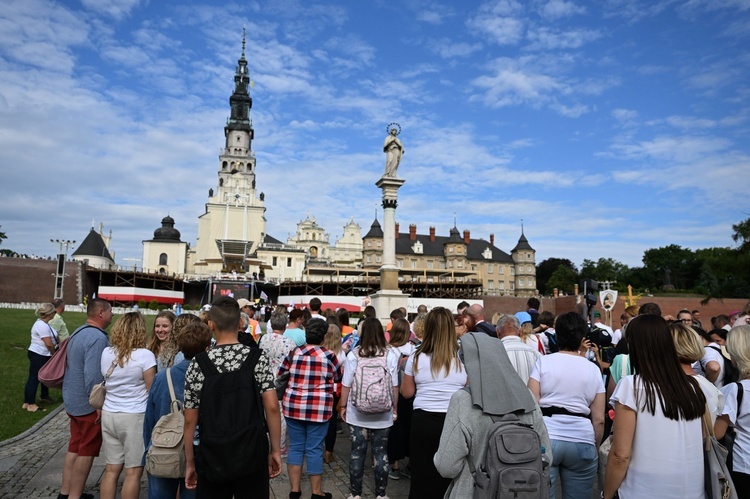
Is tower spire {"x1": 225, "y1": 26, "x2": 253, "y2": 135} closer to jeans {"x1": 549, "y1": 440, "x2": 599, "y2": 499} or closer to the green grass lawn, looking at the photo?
the green grass lawn

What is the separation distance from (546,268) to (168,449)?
10561 centimetres

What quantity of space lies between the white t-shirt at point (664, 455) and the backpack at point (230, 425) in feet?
8.16

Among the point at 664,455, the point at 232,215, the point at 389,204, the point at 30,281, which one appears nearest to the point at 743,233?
the point at 389,204

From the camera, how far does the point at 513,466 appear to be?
303 cm

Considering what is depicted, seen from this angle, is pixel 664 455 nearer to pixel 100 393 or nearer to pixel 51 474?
pixel 100 393

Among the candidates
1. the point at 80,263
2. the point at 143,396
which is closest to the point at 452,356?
the point at 143,396

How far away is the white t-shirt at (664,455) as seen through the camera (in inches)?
124

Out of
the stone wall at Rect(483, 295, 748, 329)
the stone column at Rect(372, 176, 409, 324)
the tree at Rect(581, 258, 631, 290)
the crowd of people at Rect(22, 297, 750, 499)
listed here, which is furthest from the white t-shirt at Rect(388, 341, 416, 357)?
the tree at Rect(581, 258, 631, 290)

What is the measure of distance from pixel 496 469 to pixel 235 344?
6.90 ft

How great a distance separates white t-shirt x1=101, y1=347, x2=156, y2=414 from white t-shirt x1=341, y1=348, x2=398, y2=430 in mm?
2112

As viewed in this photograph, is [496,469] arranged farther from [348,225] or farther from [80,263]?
[348,225]

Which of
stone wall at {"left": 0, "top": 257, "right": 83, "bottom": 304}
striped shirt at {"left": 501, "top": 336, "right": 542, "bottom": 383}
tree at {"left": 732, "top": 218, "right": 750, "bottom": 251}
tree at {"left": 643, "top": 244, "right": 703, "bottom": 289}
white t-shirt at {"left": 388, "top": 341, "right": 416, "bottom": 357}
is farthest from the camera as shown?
tree at {"left": 643, "top": 244, "right": 703, "bottom": 289}

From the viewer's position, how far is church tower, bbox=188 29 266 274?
78.1 meters

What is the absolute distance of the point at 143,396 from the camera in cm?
504
